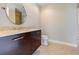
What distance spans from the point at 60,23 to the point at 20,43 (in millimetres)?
812

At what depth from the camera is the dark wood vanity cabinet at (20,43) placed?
1.43 metres

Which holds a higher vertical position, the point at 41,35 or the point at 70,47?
the point at 41,35

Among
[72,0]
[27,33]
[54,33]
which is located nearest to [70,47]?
[54,33]

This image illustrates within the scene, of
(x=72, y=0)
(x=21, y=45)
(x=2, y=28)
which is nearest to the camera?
(x=72, y=0)

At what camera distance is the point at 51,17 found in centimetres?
213

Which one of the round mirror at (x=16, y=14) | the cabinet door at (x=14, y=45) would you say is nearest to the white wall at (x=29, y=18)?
the round mirror at (x=16, y=14)

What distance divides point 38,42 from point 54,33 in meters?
0.33

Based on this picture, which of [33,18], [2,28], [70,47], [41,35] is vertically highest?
[33,18]

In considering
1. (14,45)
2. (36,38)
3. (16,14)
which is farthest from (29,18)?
(14,45)

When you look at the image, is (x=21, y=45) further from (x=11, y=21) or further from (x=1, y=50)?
(x=11, y=21)

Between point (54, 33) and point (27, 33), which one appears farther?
point (54, 33)

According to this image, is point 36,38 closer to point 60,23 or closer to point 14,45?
point 60,23

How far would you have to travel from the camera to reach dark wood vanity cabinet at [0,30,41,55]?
1427 mm

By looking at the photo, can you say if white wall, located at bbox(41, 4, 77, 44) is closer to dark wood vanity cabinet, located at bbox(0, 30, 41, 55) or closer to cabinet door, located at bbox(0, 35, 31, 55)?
dark wood vanity cabinet, located at bbox(0, 30, 41, 55)
